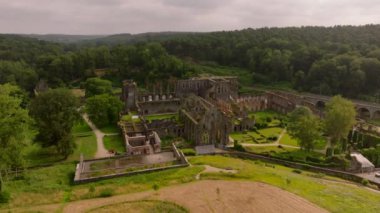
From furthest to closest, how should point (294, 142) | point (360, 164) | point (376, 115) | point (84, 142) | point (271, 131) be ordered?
point (376, 115) → point (271, 131) → point (294, 142) → point (84, 142) → point (360, 164)

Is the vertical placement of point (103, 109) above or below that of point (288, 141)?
above

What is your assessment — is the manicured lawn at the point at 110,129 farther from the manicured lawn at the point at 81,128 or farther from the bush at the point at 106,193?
the bush at the point at 106,193

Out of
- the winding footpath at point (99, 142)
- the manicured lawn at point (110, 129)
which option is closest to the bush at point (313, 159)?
the winding footpath at point (99, 142)

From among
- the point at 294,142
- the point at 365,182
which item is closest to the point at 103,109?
the point at 294,142

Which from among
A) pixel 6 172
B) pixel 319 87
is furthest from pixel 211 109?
pixel 319 87

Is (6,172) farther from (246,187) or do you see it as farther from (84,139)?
(246,187)

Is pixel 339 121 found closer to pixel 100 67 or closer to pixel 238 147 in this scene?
pixel 238 147
